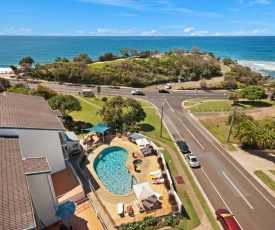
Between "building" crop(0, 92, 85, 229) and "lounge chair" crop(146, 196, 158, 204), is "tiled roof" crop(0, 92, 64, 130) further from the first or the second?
"lounge chair" crop(146, 196, 158, 204)

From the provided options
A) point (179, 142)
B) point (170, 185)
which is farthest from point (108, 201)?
point (179, 142)

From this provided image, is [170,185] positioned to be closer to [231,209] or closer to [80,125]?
[231,209]

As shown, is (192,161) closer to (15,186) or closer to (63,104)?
(15,186)

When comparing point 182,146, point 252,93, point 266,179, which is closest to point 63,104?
Result: point 182,146

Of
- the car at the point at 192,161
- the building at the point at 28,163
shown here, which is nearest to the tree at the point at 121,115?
the building at the point at 28,163

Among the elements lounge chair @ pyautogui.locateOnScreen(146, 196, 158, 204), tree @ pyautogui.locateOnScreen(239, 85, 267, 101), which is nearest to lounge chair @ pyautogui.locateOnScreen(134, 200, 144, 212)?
lounge chair @ pyautogui.locateOnScreen(146, 196, 158, 204)

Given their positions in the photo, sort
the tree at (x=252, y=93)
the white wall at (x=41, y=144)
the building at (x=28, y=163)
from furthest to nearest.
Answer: the tree at (x=252, y=93) < the white wall at (x=41, y=144) < the building at (x=28, y=163)

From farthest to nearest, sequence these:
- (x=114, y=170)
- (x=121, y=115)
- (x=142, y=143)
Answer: (x=121, y=115) < (x=142, y=143) < (x=114, y=170)

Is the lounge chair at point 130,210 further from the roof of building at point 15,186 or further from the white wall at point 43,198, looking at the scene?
the roof of building at point 15,186
